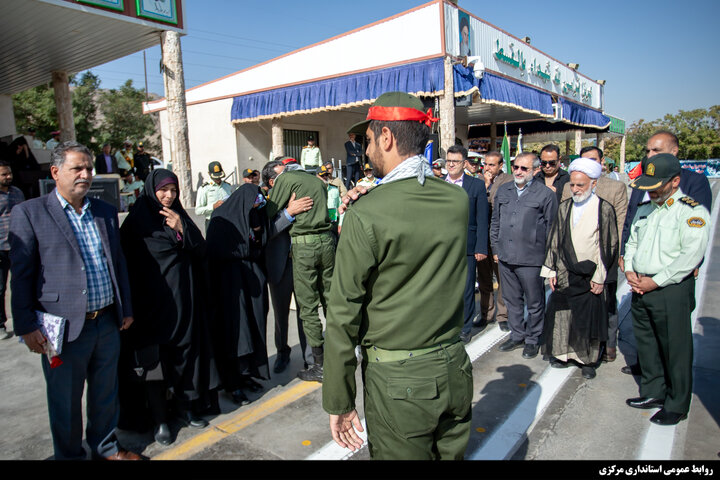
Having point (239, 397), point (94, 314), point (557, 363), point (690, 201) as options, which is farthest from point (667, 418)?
point (94, 314)

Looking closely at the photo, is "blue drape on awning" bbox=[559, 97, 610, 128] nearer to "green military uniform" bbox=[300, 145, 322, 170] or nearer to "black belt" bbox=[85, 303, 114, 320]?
"green military uniform" bbox=[300, 145, 322, 170]

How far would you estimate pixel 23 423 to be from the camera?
3580 mm

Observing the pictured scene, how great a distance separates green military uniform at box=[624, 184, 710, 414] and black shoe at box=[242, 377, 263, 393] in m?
3.25

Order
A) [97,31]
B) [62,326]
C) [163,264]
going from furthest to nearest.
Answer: [97,31]
[163,264]
[62,326]

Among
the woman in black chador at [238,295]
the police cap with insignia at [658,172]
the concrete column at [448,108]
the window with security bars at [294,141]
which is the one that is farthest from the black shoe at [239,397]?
the window with security bars at [294,141]

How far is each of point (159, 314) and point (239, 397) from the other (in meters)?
1.06

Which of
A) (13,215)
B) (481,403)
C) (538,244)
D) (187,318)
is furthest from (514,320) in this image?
(13,215)

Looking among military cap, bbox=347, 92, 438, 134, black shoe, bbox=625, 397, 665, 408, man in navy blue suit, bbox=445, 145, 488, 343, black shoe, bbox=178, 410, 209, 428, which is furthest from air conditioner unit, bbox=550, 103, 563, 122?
military cap, bbox=347, 92, 438, 134

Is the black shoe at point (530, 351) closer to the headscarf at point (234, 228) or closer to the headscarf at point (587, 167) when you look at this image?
the headscarf at point (587, 167)

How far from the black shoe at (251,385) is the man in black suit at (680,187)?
3.31 meters

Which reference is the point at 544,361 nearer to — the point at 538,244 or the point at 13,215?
the point at 538,244

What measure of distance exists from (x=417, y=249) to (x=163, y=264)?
7.44 ft

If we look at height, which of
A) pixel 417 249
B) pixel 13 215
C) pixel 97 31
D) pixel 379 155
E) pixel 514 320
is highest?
pixel 97 31

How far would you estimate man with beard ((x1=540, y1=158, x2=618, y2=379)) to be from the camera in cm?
421
